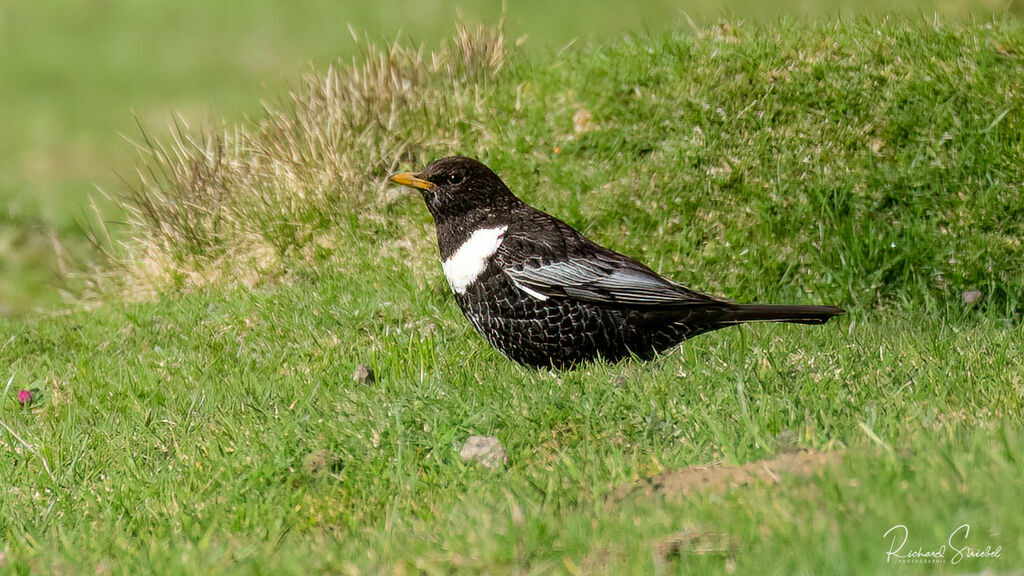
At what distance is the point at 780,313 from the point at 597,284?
2.87ft

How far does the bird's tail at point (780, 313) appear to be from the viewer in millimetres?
5226

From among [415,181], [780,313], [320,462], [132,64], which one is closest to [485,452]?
[320,462]

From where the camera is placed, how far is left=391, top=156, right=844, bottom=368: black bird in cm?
529

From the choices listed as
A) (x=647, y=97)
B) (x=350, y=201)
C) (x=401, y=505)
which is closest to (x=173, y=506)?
(x=401, y=505)

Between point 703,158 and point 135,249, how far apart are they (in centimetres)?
449

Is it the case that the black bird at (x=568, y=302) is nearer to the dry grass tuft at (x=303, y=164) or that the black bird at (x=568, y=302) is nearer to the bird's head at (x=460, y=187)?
the bird's head at (x=460, y=187)

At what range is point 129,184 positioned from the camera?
28.8 feet

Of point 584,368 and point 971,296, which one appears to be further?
point 971,296

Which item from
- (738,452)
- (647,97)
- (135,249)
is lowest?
(135,249)

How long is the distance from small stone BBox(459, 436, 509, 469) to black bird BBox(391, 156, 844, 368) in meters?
1.08

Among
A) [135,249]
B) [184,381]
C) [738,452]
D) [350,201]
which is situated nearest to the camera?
[738,452]

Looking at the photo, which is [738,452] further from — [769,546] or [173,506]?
[173,506]

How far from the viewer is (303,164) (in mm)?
8156
